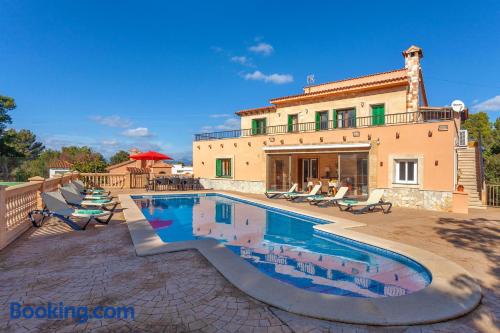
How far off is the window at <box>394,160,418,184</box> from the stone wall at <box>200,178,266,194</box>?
867cm

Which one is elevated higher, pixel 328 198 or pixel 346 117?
pixel 346 117

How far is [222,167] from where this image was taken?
2292cm

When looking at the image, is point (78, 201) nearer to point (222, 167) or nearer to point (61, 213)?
point (61, 213)

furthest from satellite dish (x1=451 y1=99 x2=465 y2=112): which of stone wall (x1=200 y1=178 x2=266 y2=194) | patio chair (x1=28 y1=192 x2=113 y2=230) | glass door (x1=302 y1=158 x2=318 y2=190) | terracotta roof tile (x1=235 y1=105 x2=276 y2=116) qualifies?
patio chair (x1=28 y1=192 x2=113 y2=230)

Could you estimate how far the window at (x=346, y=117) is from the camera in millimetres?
17995

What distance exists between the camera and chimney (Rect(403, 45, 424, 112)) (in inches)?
651

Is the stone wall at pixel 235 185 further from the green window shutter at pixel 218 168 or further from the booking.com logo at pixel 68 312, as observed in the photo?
Result: the booking.com logo at pixel 68 312

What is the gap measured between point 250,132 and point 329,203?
10.7 m

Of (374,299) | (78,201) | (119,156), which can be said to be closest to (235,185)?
(78,201)

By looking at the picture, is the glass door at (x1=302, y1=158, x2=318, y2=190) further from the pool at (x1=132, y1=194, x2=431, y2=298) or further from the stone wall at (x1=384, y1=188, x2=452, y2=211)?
the pool at (x1=132, y1=194, x2=431, y2=298)

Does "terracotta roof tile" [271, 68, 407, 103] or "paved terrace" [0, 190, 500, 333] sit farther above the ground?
"terracotta roof tile" [271, 68, 407, 103]

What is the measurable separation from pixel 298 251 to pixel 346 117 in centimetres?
1316

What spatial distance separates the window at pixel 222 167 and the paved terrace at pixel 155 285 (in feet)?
48.4

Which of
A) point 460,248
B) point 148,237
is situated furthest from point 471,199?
point 148,237
